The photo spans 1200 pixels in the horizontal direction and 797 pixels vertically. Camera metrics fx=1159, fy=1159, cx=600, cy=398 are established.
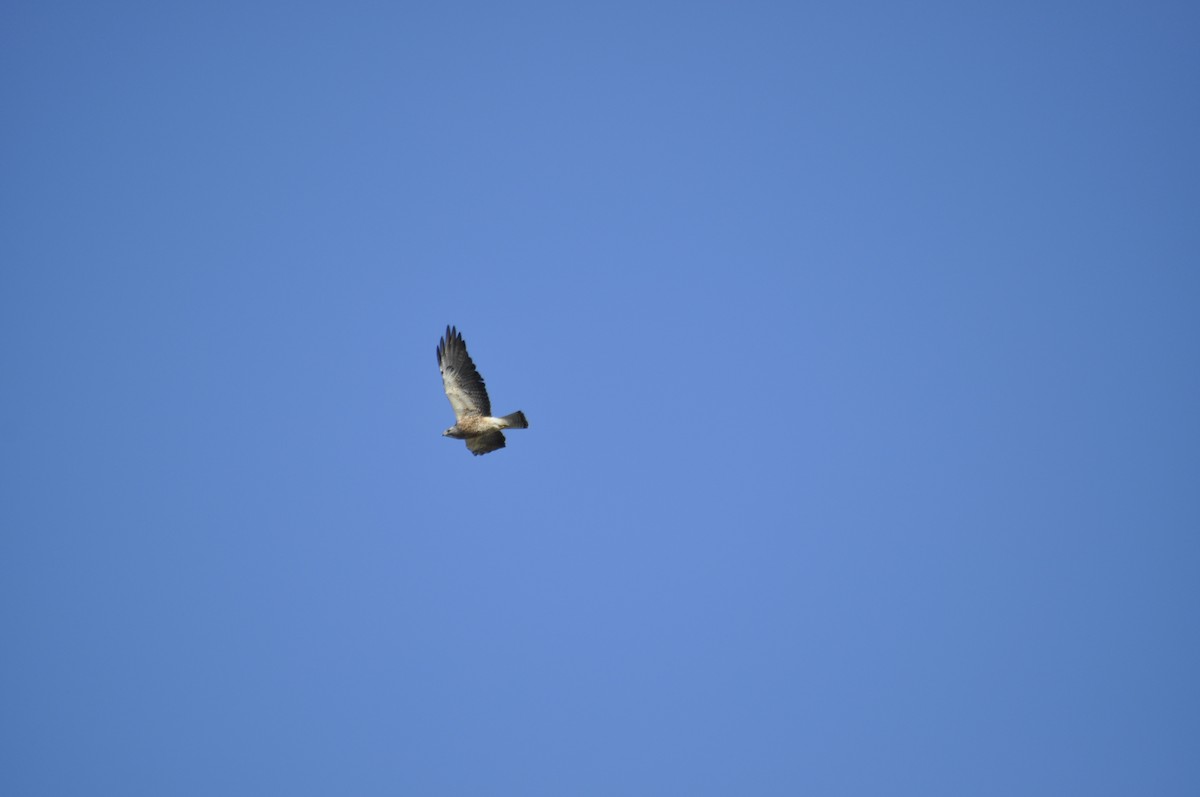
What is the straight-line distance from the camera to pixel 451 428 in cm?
2903

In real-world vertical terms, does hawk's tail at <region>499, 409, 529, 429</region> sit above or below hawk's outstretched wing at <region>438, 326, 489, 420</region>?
below

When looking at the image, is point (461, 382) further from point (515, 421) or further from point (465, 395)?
point (515, 421)

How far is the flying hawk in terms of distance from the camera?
2861 centimetres

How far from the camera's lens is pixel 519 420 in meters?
27.9

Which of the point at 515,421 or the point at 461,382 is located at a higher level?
the point at 461,382

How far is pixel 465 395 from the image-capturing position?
2873 cm

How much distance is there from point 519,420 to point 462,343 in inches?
106

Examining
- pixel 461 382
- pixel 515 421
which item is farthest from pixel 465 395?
pixel 515 421

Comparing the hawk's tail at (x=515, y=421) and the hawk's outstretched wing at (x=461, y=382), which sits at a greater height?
the hawk's outstretched wing at (x=461, y=382)

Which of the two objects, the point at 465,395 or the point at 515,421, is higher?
the point at 465,395

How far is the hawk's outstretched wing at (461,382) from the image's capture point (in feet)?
93.9

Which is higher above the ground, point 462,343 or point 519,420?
point 462,343

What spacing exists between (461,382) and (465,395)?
1.11 ft

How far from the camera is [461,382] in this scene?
94.3 ft
